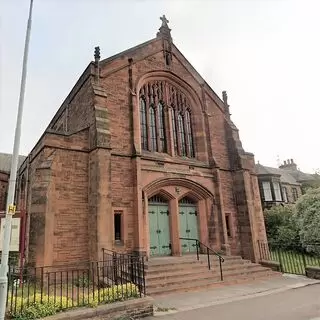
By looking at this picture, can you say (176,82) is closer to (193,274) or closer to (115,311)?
(193,274)

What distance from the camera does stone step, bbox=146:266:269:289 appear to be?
10.0m

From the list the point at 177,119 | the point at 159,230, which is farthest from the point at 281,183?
the point at 159,230

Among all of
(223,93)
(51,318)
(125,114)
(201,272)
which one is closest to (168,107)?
(125,114)

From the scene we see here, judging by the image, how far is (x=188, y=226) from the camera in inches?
597

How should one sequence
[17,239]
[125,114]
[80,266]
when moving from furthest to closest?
1. [125,114]
2. [80,266]
3. [17,239]

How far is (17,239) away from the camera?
6.98m

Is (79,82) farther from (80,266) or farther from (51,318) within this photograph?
(51,318)

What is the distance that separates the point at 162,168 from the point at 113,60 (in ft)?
19.4

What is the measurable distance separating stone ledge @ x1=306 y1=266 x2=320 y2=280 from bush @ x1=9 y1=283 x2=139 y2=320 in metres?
7.99

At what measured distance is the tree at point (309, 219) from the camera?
17.8 meters

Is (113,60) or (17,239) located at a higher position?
(113,60)

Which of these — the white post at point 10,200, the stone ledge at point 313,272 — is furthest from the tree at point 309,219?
the white post at point 10,200

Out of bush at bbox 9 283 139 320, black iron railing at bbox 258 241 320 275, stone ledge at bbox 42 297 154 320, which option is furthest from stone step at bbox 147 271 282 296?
stone ledge at bbox 42 297 154 320

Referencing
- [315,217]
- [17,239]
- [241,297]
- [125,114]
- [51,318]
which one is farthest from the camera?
[315,217]
